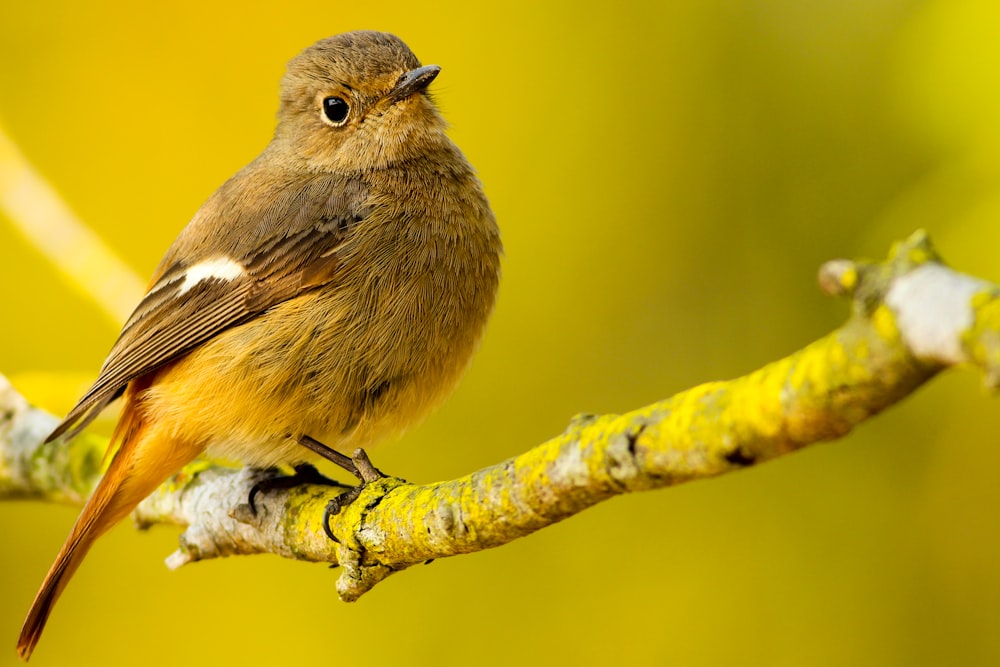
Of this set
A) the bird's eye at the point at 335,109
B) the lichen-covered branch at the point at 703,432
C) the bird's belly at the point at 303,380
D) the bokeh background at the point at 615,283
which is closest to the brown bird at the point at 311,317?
the bird's belly at the point at 303,380

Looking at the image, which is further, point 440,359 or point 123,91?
point 123,91

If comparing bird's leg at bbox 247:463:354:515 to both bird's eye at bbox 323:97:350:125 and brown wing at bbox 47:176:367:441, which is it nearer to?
brown wing at bbox 47:176:367:441

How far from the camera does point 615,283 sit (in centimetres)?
521

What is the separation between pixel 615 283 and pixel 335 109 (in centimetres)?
174

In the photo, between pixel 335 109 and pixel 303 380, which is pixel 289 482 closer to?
pixel 303 380

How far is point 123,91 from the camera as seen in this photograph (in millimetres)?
5789

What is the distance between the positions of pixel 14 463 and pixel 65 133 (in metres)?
2.14

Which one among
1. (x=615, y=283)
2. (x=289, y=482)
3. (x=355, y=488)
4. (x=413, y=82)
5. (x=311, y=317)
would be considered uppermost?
(x=413, y=82)

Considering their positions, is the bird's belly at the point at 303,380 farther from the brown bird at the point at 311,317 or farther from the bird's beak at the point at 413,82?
the bird's beak at the point at 413,82

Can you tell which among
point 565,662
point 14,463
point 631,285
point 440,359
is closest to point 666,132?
point 631,285

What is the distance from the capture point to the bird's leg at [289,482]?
3.54 meters

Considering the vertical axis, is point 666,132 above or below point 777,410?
above

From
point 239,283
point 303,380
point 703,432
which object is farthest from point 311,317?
point 703,432

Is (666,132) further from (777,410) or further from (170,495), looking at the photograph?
(777,410)
